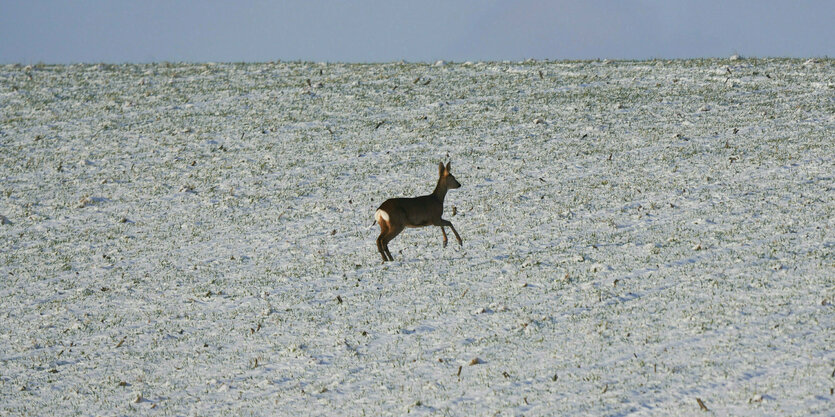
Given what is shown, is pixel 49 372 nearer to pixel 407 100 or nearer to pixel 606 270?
pixel 606 270

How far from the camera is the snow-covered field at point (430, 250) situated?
434 inches

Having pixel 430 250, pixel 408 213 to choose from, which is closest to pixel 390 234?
pixel 408 213

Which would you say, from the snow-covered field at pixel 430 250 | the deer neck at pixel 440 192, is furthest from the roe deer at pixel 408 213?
the snow-covered field at pixel 430 250

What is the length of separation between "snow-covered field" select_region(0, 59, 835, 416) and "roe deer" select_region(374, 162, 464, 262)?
2.03ft

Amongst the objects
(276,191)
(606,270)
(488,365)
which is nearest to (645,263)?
(606,270)

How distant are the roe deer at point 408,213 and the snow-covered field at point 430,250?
62 centimetres

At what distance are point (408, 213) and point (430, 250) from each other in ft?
4.89

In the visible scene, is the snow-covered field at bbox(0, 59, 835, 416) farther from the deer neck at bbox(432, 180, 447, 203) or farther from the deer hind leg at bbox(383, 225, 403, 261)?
the deer neck at bbox(432, 180, 447, 203)

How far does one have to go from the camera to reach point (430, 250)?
17188 mm

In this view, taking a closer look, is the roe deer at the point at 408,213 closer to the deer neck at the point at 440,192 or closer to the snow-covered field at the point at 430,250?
the deer neck at the point at 440,192

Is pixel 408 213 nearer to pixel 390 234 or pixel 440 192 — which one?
pixel 390 234

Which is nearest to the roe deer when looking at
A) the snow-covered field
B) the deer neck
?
the deer neck

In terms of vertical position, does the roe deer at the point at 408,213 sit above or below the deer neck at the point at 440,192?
below

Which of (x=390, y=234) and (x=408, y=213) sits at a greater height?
(x=408, y=213)
